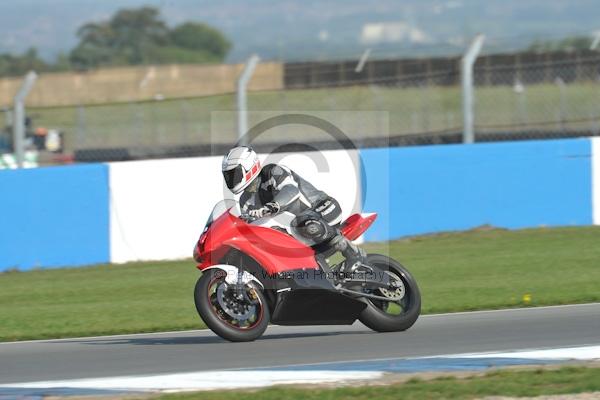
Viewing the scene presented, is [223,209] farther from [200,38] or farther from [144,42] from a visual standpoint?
[200,38]

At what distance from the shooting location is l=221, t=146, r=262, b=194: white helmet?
7891 millimetres

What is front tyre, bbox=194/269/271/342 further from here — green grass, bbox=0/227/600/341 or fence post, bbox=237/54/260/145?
fence post, bbox=237/54/260/145

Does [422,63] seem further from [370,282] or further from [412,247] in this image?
[370,282]

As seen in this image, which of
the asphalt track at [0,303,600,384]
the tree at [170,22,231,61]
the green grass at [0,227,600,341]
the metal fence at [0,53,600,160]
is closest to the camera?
the asphalt track at [0,303,600,384]

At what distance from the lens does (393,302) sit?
331 inches

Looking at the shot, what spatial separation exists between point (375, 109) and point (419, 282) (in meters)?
8.53

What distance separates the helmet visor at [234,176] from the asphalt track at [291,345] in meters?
1.14

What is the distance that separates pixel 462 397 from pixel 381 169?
8491 mm

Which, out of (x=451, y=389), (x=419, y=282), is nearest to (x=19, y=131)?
(x=419, y=282)

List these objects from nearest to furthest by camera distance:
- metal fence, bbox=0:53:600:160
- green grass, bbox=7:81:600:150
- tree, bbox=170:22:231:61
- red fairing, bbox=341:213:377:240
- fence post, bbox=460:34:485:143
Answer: red fairing, bbox=341:213:377:240 → fence post, bbox=460:34:485:143 → metal fence, bbox=0:53:600:160 → green grass, bbox=7:81:600:150 → tree, bbox=170:22:231:61

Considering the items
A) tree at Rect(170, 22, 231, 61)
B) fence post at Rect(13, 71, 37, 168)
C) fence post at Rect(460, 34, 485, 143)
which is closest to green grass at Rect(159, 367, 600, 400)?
fence post at Rect(13, 71, 37, 168)

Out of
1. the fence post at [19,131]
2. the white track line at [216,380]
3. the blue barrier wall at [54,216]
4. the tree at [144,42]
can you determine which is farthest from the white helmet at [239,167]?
the tree at [144,42]

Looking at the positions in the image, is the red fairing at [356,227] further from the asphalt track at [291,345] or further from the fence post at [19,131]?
the fence post at [19,131]

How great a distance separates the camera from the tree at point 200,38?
2645 inches
